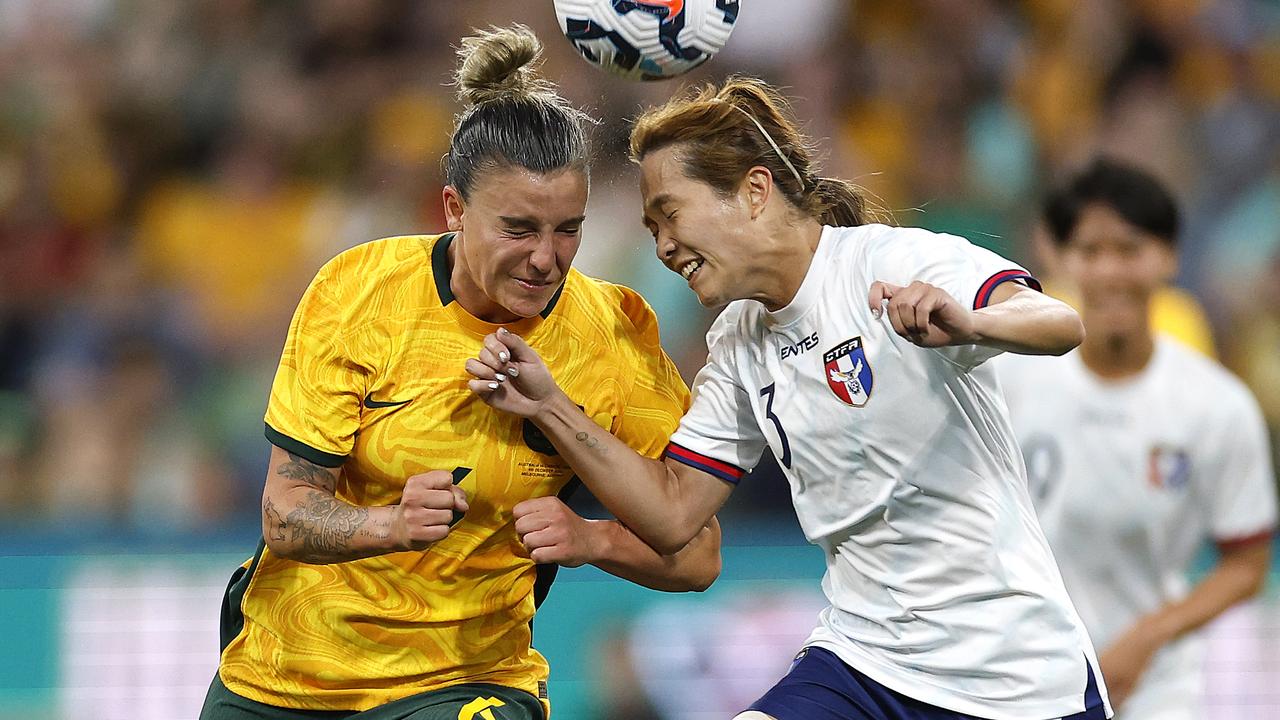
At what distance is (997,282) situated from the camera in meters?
3.11

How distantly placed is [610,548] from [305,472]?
69 centimetres

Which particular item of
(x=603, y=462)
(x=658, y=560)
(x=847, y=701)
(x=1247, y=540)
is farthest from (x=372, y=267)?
(x=1247, y=540)

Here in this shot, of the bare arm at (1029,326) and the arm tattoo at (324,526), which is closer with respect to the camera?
the bare arm at (1029,326)

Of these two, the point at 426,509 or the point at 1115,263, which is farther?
the point at 1115,263

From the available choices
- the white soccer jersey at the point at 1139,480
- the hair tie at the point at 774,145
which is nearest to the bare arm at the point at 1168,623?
the white soccer jersey at the point at 1139,480

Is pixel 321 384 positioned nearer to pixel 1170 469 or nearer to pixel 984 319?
pixel 984 319

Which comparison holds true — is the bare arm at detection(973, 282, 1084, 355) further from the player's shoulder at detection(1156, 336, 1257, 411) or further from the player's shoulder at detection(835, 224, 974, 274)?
the player's shoulder at detection(1156, 336, 1257, 411)

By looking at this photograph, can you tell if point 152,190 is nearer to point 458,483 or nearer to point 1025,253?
point 1025,253

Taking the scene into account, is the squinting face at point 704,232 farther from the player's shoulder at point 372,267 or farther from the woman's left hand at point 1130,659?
the woman's left hand at point 1130,659

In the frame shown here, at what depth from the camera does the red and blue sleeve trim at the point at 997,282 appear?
3.08m

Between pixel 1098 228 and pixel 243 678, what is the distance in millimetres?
3042

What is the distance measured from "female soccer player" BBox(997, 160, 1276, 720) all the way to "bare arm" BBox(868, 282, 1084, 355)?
2163 millimetres

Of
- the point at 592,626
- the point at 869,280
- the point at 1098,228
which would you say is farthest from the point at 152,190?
the point at 869,280

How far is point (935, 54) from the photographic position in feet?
28.5
